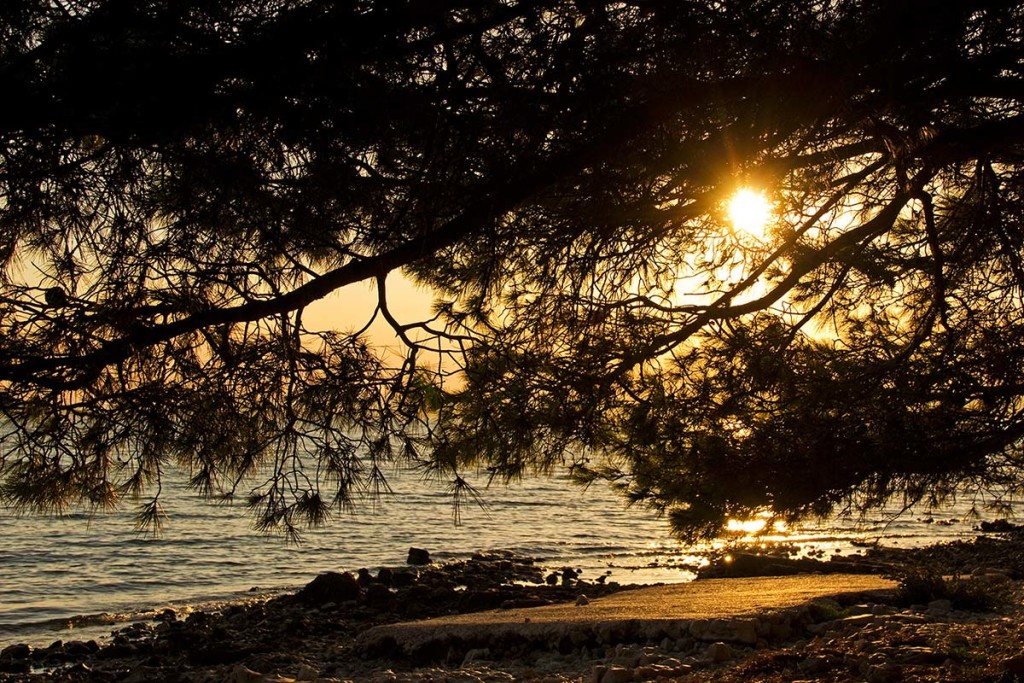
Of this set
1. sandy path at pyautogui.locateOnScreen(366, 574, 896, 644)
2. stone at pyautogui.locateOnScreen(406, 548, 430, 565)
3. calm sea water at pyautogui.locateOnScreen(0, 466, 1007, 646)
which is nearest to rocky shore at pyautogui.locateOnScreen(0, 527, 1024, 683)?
sandy path at pyautogui.locateOnScreen(366, 574, 896, 644)

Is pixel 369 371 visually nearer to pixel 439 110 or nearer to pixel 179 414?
pixel 179 414

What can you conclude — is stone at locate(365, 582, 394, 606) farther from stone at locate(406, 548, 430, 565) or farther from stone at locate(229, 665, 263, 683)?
→ stone at locate(229, 665, 263, 683)

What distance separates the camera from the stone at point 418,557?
58.0 feet

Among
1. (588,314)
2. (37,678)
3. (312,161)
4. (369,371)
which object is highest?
(312,161)

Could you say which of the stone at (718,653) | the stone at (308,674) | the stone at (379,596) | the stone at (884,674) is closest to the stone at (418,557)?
the stone at (379,596)

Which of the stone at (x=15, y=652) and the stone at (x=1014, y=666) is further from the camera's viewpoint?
the stone at (x=15, y=652)

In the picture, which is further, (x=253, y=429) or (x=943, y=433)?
(x=943, y=433)

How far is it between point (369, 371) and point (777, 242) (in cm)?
270

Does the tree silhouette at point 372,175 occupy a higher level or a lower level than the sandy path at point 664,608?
higher

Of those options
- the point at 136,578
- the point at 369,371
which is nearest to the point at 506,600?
the point at 136,578

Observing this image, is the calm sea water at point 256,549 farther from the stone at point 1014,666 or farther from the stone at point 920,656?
the stone at point 1014,666

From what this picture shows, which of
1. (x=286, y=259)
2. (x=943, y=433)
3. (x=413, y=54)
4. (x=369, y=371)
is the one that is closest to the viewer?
(x=413, y=54)

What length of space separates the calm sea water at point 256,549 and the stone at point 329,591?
5.42ft

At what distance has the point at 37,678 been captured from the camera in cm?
930
